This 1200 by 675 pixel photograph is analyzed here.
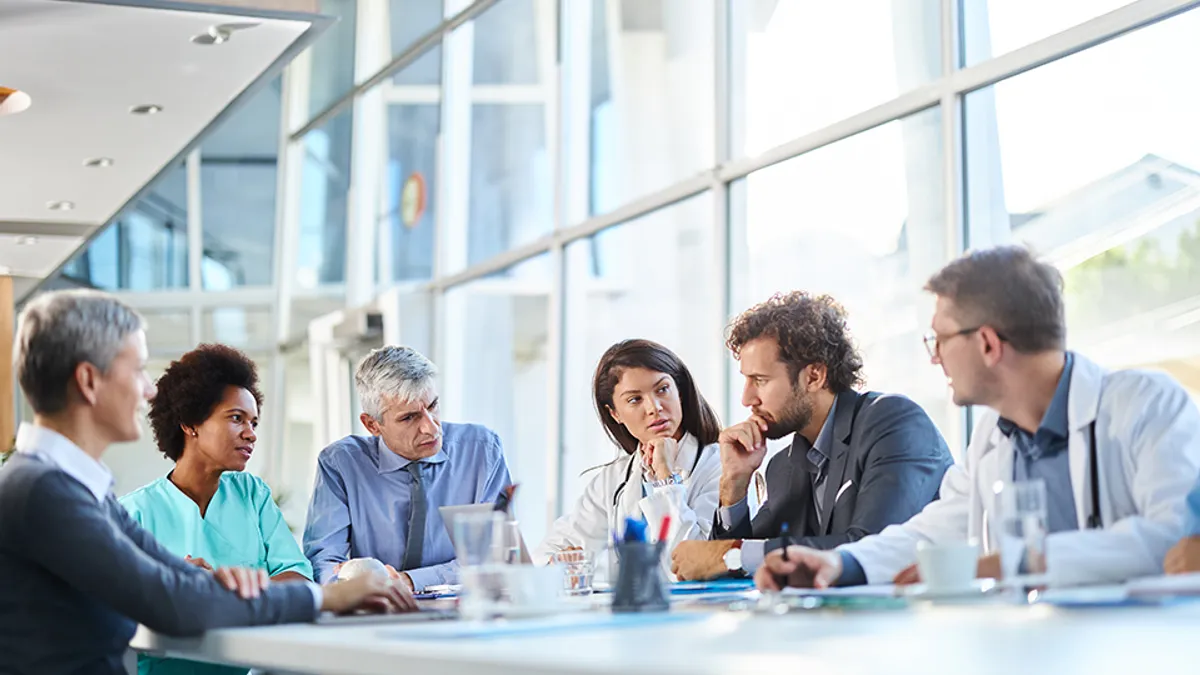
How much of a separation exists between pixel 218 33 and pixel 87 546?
3317 mm

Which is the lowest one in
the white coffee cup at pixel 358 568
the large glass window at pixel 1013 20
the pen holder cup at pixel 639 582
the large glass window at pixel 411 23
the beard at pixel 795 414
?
the white coffee cup at pixel 358 568

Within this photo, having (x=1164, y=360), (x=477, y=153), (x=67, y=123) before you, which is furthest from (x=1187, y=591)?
(x=477, y=153)

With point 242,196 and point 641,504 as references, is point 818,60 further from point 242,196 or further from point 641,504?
point 242,196

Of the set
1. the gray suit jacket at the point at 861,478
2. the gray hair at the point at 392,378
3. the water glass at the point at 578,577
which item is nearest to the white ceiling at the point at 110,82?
the gray hair at the point at 392,378

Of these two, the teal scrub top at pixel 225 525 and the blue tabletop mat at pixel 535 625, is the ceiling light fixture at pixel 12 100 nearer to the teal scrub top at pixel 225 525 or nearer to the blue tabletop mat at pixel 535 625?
the teal scrub top at pixel 225 525

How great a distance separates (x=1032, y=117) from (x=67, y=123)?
13.5ft

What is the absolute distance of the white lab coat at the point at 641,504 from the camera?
3.24 m

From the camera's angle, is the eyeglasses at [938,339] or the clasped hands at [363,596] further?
the eyeglasses at [938,339]

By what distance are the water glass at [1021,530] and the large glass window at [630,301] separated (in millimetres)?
4218

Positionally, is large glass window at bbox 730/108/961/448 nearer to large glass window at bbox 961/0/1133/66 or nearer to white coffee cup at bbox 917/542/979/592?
large glass window at bbox 961/0/1133/66

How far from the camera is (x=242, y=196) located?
1284cm

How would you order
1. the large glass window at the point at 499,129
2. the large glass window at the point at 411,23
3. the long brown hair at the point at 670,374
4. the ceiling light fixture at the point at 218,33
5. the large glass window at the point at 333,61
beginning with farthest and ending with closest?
the large glass window at the point at 333,61
the large glass window at the point at 411,23
the large glass window at the point at 499,129
the ceiling light fixture at the point at 218,33
the long brown hair at the point at 670,374

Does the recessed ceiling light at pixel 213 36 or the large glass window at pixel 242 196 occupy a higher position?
the large glass window at pixel 242 196

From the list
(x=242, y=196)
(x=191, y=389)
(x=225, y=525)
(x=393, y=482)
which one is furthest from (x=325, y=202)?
(x=225, y=525)
